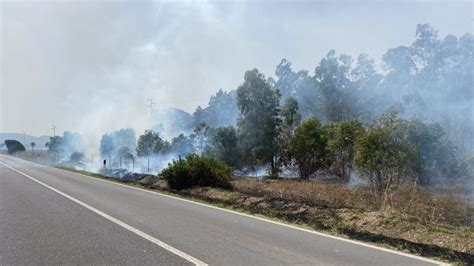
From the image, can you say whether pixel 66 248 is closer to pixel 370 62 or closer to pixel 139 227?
pixel 139 227

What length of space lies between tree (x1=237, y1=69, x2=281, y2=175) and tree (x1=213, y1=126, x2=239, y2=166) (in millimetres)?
2083

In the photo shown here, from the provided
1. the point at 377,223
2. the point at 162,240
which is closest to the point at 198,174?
the point at 377,223

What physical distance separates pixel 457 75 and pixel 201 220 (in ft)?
154

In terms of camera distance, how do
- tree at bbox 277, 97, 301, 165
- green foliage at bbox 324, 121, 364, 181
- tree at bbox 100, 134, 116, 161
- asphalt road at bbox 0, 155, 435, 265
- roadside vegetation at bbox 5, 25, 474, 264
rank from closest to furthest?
asphalt road at bbox 0, 155, 435, 265 → roadside vegetation at bbox 5, 25, 474, 264 → green foliage at bbox 324, 121, 364, 181 → tree at bbox 277, 97, 301, 165 → tree at bbox 100, 134, 116, 161

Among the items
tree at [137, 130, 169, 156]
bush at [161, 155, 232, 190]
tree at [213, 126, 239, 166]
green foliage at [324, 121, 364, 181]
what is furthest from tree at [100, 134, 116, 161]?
bush at [161, 155, 232, 190]

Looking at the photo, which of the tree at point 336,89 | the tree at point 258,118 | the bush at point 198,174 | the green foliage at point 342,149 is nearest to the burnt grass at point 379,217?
the bush at point 198,174

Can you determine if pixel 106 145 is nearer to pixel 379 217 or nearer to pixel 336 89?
pixel 336 89

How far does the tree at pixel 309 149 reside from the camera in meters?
30.1

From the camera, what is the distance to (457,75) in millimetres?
48469

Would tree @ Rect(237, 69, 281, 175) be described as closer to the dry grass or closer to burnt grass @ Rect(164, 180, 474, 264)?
the dry grass

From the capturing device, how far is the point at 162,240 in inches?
296

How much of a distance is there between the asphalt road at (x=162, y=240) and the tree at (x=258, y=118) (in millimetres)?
23451

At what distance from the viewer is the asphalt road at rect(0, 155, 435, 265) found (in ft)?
20.5

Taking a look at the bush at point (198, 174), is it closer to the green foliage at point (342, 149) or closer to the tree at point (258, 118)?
the green foliage at point (342, 149)
